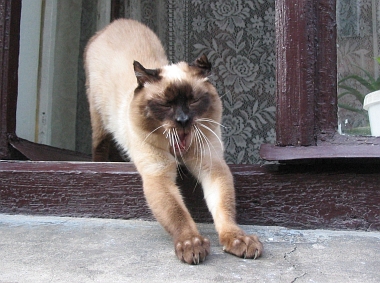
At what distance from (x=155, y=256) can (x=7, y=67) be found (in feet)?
5.08

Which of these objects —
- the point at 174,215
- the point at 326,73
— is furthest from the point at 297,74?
the point at 174,215

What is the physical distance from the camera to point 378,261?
4.86ft

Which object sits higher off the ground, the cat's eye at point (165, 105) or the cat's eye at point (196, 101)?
the cat's eye at point (196, 101)

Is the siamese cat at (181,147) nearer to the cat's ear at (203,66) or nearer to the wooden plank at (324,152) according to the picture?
the cat's ear at (203,66)

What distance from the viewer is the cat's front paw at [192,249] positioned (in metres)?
1.44

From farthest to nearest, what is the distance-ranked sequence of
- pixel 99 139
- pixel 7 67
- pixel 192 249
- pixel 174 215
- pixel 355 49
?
pixel 99 139 → pixel 7 67 → pixel 355 49 → pixel 174 215 → pixel 192 249

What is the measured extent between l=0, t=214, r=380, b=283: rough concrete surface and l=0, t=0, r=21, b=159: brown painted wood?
68 centimetres

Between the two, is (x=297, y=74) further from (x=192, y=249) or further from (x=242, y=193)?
(x=192, y=249)

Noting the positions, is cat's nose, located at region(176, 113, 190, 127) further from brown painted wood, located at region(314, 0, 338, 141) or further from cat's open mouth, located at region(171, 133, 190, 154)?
brown painted wood, located at region(314, 0, 338, 141)

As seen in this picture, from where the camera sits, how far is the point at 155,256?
153 cm

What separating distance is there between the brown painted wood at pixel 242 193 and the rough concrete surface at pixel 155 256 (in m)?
0.09

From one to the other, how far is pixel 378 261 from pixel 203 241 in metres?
0.60

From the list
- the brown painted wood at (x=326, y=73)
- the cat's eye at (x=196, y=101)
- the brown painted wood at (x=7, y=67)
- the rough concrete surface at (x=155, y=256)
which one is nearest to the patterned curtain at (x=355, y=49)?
the brown painted wood at (x=326, y=73)

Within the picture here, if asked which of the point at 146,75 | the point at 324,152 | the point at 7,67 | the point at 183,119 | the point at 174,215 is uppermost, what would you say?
the point at 7,67
